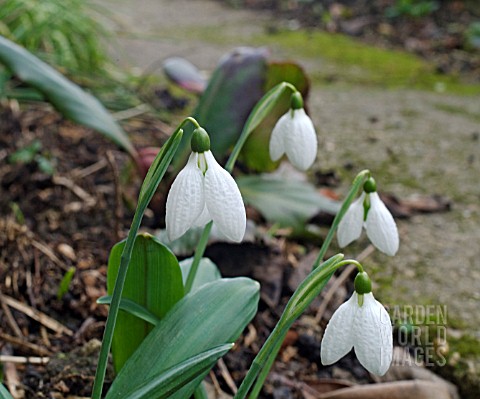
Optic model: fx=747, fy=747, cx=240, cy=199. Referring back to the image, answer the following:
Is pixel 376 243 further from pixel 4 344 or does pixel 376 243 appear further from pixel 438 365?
pixel 4 344

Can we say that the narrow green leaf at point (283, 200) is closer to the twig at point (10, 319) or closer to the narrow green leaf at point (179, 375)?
the twig at point (10, 319)

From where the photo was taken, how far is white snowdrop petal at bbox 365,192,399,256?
123 centimetres

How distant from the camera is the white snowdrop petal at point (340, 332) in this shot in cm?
102

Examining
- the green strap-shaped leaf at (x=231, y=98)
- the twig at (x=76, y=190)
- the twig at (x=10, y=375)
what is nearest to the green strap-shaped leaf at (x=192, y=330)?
the twig at (x=10, y=375)

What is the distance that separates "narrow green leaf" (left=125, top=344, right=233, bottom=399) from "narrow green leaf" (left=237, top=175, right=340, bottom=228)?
1037 mm

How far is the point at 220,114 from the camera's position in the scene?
213 cm

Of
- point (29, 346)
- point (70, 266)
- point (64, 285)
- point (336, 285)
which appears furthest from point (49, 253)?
point (336, 285)

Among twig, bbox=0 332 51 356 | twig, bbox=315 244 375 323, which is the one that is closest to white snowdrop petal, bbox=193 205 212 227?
twig, bbox=0 332 51 356

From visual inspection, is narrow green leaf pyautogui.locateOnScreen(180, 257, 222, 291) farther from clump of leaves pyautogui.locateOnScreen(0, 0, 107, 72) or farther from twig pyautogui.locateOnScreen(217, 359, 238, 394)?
clump of leaves pyautogui.locateOnScreen(0, 0, 107, 72)

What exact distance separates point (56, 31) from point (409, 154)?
160 cm

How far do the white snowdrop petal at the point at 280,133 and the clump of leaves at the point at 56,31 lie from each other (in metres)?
1.89

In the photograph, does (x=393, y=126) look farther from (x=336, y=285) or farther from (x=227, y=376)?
(x=227, y=376)

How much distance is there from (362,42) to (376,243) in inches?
133

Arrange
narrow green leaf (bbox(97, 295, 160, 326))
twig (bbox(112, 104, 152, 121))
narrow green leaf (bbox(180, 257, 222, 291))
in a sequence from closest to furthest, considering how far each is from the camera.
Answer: narrow green leaf (bbox(97, 295, 160, 326)) → narrow green leaf (bbox(180, 257, 222, 291)) → twig (bbox(112, 104, 152, 121))
